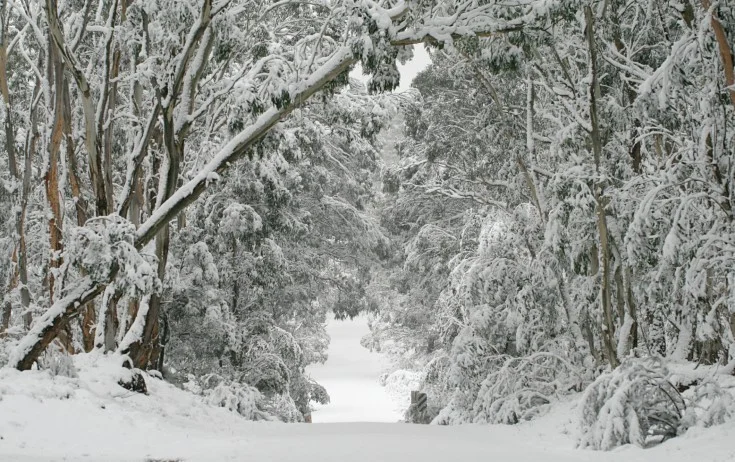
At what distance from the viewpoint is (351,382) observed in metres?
46.2

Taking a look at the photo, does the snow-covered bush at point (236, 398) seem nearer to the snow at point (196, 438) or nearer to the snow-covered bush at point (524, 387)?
the snow at point (196, 438)

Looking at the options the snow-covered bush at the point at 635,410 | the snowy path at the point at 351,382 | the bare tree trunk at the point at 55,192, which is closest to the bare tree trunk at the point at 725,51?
the snow-covered bush at the point at 635,410

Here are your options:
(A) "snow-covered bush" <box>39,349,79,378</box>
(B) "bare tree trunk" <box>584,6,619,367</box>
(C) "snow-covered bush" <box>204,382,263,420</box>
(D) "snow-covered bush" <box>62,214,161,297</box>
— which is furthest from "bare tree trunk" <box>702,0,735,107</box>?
(C) "snow-covered bush" <box>204,382,263,420</box>

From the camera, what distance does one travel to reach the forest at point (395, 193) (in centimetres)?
885

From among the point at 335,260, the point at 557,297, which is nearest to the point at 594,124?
the point at 557,297

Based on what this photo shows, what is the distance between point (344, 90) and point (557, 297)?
6.59 m

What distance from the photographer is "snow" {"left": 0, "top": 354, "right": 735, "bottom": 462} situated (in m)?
7.26

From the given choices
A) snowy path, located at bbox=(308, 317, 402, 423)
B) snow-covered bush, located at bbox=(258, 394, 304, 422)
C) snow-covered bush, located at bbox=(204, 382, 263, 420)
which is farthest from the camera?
snowy path, located at bbox=(308, 317, 402, 423)

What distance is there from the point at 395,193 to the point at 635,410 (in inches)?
644

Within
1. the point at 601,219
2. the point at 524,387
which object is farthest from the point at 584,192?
the point at 524,387

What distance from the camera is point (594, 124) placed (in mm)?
11320

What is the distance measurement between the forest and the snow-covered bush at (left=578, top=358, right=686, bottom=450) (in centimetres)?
4

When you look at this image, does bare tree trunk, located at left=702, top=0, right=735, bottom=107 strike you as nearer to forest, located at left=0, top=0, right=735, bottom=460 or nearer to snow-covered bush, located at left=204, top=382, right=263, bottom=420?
forest, located at left=0, top=0, right=735, bottom=460

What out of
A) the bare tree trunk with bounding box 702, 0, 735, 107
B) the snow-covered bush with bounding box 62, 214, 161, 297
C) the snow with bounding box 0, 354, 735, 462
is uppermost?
the bare tree trunk with bounding box 702, 0, 735, 107
